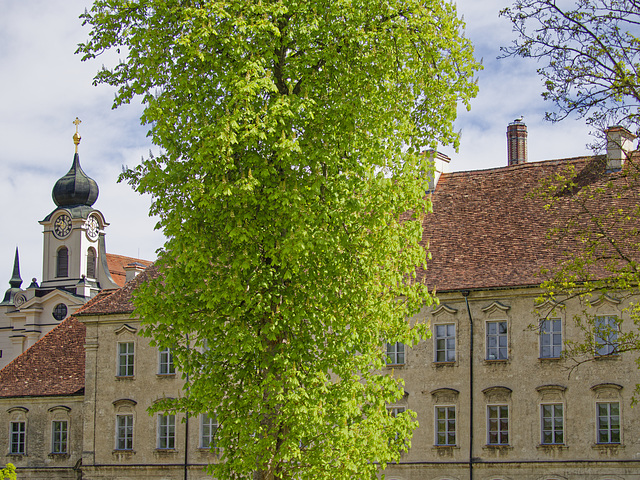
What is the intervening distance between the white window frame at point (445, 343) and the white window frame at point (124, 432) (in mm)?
12455

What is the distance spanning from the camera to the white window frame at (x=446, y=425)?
32.1 meters

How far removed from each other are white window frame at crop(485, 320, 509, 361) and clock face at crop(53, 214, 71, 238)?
2364 inches

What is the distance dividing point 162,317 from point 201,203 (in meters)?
2.18

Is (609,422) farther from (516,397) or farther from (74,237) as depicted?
(74,237)

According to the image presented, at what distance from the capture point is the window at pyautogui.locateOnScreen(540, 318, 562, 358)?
102 feet

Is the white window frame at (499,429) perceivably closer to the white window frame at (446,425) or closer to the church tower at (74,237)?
the white window frame at (446,425)

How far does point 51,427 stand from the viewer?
1578 inches

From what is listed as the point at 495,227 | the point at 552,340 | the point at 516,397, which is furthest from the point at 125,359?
the point at 552,340

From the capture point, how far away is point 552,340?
1232 inches

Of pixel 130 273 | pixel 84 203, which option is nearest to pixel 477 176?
pixel 130 273

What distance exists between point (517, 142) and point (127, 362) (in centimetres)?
1833

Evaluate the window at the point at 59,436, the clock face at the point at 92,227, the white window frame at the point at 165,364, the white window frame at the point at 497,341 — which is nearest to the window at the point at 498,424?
the white window frame at the point at 497,341

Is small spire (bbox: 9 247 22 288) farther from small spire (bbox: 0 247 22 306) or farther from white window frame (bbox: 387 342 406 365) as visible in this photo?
white window frame (bbox: 387 342 406 365)

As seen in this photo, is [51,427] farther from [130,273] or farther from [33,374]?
[130,273]
